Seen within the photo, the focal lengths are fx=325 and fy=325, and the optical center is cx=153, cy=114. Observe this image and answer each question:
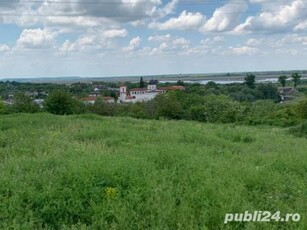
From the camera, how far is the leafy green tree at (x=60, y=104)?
36.2m

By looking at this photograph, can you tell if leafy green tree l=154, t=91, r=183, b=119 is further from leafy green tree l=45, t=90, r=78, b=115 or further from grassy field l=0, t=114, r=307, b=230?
grassy field l=0, t=114, r=307, b=230

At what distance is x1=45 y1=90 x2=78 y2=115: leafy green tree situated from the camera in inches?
1425

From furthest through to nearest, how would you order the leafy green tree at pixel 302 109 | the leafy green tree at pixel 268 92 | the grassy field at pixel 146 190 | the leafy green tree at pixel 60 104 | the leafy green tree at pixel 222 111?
the leafy green tree at pixel 268 92 → the leafy green tree at pixel 60 104 → the leafy green tree at pixel 222 111 → the leafy green tree at pixel 302 109 → the grassy field at pixel 146 190

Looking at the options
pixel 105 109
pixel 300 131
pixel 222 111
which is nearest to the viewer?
pixel 300 131

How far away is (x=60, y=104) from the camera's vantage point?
36.7m

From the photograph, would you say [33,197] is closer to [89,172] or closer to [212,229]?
[89,172]

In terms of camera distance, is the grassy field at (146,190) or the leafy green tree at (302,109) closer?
the grassy field at (146,190)

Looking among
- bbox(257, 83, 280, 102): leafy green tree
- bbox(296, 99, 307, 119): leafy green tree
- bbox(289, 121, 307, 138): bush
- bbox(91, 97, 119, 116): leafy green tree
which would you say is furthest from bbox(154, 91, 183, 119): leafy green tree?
bbox(257, 83, 280, 102): leafy green tree

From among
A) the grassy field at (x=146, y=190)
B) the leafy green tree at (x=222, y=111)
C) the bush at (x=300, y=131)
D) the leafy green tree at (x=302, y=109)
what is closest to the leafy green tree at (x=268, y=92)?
the leafy green tree at (x=222, y=111)

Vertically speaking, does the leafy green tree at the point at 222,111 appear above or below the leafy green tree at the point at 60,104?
below

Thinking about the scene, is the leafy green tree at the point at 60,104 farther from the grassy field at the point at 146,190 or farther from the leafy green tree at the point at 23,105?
the grassy field at the point at 146,190

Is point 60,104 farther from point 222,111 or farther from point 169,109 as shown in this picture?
point 222,111

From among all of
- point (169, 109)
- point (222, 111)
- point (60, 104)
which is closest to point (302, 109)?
point (222, 111)

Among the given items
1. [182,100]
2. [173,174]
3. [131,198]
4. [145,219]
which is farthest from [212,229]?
[182,100]
